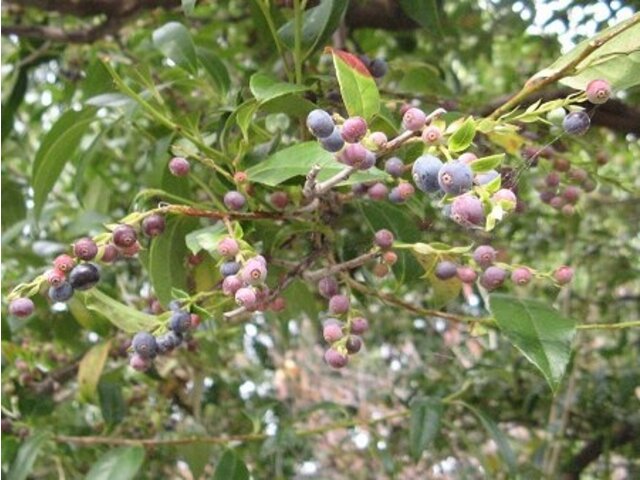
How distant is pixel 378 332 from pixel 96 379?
0.82 m

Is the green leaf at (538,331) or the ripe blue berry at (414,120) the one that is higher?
the ripe blue berry at (414,120)

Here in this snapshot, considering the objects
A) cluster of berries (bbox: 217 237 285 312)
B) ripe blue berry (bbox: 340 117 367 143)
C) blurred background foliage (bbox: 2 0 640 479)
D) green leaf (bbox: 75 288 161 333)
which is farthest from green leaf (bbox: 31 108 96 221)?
ripe blue berry (bbox: 340 117 367 143)

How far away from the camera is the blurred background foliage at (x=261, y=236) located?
0.79 metres

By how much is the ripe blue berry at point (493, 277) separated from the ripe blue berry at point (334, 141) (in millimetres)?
169

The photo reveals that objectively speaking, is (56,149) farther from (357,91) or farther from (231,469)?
(357,91)

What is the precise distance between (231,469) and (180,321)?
32 cm

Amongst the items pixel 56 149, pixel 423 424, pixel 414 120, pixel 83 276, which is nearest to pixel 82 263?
pixel 83 276

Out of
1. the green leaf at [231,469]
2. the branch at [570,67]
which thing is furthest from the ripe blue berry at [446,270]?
the green leaf at [231,469]

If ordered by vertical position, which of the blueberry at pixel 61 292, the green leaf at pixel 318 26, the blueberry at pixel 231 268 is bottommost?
the blueberry at pixel 231 268

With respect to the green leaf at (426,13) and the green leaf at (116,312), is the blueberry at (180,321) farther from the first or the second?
the green leaf at (426,13)

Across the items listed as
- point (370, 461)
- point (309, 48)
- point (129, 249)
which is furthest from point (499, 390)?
point (129, 249)

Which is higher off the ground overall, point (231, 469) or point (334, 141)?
point (334, 141)

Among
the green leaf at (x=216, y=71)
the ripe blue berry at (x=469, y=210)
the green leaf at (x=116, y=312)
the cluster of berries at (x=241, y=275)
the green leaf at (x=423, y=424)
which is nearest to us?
the ripe blue berry at (x=469, y=210)

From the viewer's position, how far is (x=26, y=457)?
917 millimetres
